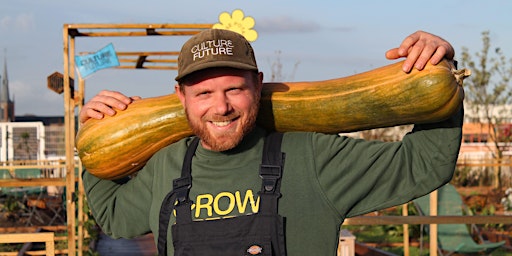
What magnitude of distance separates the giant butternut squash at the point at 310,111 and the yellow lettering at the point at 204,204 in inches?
17.0

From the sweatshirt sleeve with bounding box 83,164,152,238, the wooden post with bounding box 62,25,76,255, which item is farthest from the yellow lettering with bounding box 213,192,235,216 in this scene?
the wooden post with bounding box 62,25,76,255

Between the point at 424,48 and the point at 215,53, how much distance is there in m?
0.68

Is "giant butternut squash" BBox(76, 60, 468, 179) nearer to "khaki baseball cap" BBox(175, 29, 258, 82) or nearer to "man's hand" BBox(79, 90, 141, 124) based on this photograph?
"man's hand" BBox(79, 90, 141, 124)

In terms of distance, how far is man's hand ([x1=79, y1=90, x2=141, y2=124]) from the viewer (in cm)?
302

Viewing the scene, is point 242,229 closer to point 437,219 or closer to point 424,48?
point 424,48

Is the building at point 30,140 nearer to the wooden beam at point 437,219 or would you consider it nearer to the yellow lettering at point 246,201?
the wooden beam at point 437,219

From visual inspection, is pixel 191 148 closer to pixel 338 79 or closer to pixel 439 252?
pixel 338 79

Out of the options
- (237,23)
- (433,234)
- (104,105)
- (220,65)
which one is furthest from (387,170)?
(433,234)

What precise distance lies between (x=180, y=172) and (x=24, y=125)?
84.2ft

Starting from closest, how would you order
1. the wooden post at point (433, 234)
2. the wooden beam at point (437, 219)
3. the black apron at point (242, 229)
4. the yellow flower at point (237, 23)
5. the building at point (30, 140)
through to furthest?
1. the black apron at point (242, 229)
2. the wooden beam at point (437, 219)
3. the yellow flower at point (237, 23)
4. the wooden post at point (433, 234)
5. the building at point (30, 140)

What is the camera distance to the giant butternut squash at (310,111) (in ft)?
8.47

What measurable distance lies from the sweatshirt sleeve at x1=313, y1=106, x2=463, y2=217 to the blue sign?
476cm

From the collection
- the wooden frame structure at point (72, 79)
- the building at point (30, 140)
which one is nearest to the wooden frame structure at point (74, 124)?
the wooden frame structure at point (72, 79)

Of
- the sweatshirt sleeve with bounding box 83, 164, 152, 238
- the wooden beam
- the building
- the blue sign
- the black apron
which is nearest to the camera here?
the black apron
